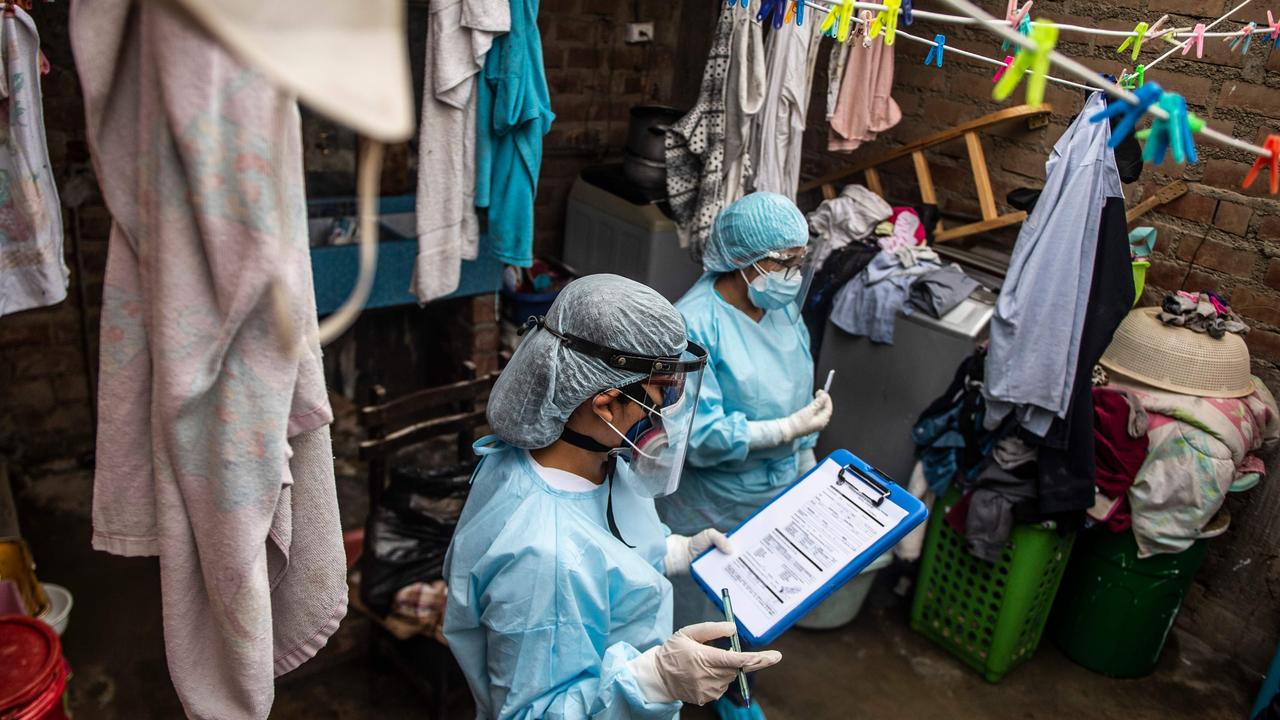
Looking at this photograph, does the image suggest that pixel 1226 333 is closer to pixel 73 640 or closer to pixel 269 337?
pixel 269 337

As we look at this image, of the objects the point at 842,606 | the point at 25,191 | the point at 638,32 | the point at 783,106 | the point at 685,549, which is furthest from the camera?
the point at 638,32

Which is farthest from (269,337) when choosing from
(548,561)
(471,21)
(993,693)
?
(993,693)

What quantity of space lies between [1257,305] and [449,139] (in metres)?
3.15

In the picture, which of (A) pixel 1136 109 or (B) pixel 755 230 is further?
(B) pixel 755 230

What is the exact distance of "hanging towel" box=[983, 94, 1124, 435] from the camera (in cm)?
263

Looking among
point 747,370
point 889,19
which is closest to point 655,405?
point 889,19

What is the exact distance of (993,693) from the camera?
3525 millimetres

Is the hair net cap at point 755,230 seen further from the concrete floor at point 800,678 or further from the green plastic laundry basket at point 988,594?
the concrete floor at point 800,678

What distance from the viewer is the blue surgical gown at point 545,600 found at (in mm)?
1712

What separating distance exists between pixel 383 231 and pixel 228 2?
12.8 feet

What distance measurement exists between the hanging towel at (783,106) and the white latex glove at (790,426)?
103cm

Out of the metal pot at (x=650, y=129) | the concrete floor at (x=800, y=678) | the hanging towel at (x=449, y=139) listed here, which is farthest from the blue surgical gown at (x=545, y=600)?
the metal pot at (x=650, y=129)

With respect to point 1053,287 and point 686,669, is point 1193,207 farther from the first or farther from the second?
point 686,669

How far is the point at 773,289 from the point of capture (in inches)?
116
